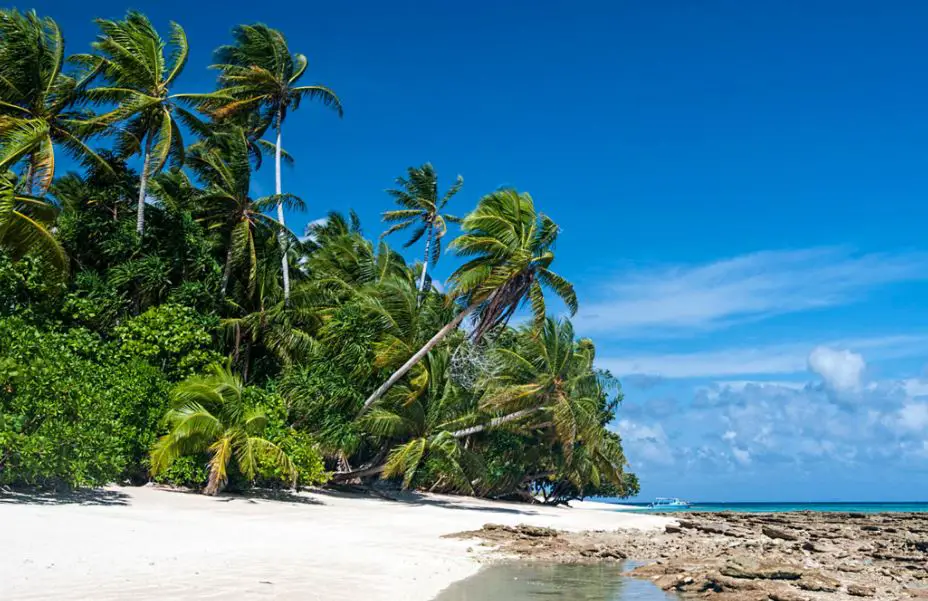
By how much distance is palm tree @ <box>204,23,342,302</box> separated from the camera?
1142 inches

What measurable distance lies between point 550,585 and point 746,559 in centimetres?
532

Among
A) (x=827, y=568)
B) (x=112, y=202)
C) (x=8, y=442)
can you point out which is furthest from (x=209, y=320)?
(x=827, y=568)

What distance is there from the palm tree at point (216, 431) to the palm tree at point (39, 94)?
7623 millimetres

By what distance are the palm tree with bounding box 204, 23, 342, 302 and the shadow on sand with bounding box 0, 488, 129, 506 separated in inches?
618

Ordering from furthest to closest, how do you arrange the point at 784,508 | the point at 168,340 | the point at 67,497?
the point at 784,508, the point at 168,340, the point at 67,497

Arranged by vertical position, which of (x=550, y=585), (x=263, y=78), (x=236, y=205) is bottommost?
(x=550, y=585)

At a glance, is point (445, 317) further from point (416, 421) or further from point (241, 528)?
point (241, 528)

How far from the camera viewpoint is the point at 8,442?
12406mm

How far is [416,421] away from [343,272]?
26.6ft

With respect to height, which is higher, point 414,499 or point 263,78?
point 263,78

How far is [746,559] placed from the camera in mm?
13172

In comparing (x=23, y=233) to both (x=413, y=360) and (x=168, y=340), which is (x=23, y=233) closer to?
(x=168, y=340)

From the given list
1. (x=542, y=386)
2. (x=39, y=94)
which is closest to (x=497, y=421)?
(x=542, y=386)

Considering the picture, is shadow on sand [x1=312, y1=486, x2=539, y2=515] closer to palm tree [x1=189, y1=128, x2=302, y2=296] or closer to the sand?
the sand
